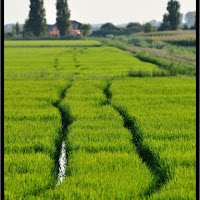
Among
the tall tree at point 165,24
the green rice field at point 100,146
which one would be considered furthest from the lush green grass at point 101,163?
the tall tree at point 165,24

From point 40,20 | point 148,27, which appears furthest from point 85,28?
point 40,20

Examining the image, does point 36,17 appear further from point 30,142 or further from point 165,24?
point 30,142

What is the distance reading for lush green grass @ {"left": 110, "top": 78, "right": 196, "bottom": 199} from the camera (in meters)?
3.30

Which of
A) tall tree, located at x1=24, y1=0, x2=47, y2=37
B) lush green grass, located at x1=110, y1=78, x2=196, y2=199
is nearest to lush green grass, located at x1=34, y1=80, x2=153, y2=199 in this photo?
lush green grass, located at x1=110, y1=78, x2=196, y2=199

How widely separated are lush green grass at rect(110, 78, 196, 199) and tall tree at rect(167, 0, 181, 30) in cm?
4115

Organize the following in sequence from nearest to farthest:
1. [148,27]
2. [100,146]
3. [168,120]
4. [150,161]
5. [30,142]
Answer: [150,161]
[100,146]
[30,142]
[168,120]
[148,27]

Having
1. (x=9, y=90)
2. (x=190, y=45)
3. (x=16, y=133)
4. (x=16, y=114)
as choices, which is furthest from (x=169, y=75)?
(x=190, y=45)

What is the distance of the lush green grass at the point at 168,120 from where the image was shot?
330 cm

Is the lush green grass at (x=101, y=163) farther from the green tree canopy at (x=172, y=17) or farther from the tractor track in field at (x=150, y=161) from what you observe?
the green tree canopy at (x=172, y=17)

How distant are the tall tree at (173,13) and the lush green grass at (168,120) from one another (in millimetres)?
41152

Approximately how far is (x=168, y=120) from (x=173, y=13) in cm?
4712

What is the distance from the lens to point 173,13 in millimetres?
49594

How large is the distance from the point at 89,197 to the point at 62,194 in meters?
0.27

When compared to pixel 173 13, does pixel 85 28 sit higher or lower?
lower
